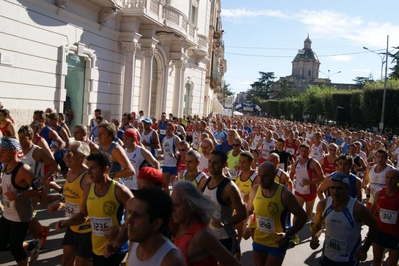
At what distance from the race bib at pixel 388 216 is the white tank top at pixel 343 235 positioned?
143 cm

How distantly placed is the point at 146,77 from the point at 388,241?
17010 millimetres

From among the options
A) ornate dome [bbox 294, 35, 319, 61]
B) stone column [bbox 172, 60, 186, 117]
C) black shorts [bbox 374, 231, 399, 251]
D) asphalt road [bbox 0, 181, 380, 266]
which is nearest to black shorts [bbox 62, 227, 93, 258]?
asphalt road [bbox 0, 181, 380, 266]

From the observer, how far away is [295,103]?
3083 inches

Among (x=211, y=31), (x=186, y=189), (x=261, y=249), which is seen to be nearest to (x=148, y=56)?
(x=261, y=249)

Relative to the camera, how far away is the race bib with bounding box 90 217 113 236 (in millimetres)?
4133

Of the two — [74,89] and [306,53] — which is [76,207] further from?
[306,53]

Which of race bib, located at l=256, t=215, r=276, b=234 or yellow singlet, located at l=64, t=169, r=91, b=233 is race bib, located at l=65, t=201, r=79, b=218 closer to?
yellow singlet, located at l=64, t=169, r=91, b=233

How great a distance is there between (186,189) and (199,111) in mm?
32192

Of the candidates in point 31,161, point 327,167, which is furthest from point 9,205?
point 327,167

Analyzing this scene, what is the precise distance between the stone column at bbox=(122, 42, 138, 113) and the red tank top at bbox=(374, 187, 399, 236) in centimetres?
1493

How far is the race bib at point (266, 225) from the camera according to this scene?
473 cm

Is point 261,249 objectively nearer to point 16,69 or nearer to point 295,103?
point 16,69

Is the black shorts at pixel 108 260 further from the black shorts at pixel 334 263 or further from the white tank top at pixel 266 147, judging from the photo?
the white tank top at pixel 266 147

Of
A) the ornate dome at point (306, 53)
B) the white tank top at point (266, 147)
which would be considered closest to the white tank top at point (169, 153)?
the white tank top at point (266, 147)
